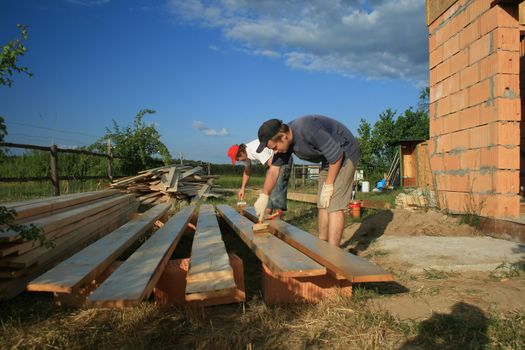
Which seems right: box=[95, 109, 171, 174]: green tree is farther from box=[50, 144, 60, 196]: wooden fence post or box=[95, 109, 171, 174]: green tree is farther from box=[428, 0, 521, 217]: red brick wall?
box=[428, 0, 521, 217]: red brick wall

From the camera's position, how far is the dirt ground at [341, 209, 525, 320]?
2.52m

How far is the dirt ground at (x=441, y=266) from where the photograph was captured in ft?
8.28

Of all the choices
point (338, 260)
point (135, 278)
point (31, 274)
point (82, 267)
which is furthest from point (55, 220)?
point (338, 260)

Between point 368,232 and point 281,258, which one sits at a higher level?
point 281,258

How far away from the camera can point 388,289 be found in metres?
2.98

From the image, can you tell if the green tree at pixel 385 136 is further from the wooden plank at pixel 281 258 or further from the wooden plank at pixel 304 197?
the wooden plank at pixel 281 258

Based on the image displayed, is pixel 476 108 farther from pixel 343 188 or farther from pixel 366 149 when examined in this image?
pixel 366 149

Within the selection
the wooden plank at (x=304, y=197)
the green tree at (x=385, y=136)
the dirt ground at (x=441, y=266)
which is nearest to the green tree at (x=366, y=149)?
the green tree at (x=385, y=136)

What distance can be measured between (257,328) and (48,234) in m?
2.16

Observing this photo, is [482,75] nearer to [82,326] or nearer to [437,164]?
[437,164]

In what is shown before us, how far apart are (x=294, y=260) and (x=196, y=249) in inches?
34.4

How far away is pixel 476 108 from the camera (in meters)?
5.20

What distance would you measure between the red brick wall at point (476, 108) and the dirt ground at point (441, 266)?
545mm

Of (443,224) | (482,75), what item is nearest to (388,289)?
(443,224)
